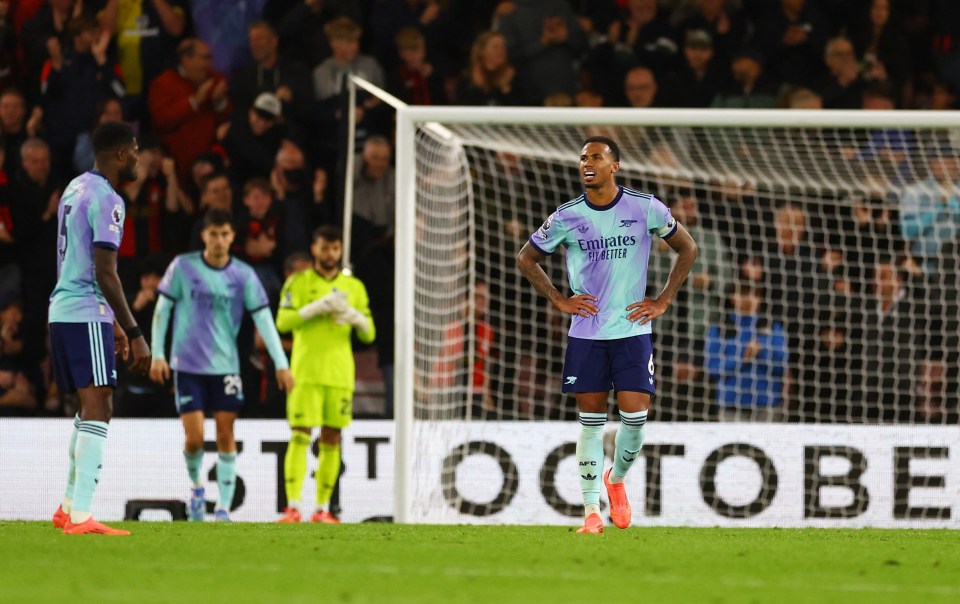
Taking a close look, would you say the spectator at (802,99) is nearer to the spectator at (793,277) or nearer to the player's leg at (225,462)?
the spectator at (793,277)

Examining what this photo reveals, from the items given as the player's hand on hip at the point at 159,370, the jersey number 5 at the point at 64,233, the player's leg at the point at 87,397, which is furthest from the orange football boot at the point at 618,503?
the player's hand on hip at the point at 159,370

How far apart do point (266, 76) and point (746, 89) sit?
426cm

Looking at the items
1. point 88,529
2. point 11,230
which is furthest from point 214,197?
point 88,529

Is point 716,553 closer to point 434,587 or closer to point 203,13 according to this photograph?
point 434,587

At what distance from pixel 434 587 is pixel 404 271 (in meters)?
4.81

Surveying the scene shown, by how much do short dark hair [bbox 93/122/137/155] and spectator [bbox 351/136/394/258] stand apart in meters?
5.02

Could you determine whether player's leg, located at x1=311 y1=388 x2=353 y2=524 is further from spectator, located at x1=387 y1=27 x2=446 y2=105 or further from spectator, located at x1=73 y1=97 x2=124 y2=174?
spectator, located at x1=73 y1=97 x2=124 y2=174

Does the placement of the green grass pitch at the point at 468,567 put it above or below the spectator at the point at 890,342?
below

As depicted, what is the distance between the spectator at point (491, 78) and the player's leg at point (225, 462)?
4.17 metres

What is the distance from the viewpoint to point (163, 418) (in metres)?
11.6

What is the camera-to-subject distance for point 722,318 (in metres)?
11.7

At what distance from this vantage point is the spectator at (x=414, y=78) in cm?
1334

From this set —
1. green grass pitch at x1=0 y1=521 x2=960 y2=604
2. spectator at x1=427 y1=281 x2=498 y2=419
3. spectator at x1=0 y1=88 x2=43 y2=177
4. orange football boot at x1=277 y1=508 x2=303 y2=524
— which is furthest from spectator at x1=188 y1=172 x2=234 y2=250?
green grass pitch at x1=0 y1=521 x2=960 y2=604

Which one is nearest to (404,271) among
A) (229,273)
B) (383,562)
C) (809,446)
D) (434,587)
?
(229,273)
